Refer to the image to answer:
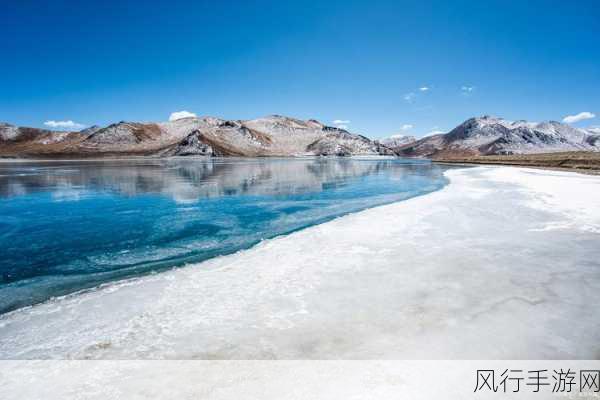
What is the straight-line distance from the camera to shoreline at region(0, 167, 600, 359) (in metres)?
4.25

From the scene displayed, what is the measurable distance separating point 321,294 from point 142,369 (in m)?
3.14

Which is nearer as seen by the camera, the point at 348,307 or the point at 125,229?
the point at 348,307

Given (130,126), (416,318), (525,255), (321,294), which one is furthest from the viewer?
(130,126)

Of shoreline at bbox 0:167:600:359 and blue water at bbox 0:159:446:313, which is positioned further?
blue water at bbox 0:159:446:313

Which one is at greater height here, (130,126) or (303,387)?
(130,126)

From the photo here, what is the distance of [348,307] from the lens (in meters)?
5.36

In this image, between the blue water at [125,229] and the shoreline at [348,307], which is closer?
the shoreline at [348,307]

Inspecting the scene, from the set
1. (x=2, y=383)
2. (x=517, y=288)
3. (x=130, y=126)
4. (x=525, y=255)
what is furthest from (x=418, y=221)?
(x=130, y=126)

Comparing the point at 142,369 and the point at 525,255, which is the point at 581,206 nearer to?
the point at 525,255

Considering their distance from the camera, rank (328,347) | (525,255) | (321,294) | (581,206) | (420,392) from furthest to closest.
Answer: (581,206)
(525,255)
(321,294)
(328,347)
(420,392)

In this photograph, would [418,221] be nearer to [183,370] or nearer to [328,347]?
[328,347]

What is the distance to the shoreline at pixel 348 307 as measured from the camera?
13.9 feet

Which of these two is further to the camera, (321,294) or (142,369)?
(321,294)

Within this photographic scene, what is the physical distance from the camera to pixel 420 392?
3.39 metres
